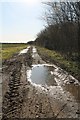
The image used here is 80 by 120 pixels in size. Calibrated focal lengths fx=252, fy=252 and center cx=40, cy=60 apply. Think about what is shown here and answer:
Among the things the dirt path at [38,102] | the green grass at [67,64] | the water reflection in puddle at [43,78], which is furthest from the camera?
the green grass at [67,64]

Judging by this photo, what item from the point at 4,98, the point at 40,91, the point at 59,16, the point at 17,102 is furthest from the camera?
the point at 59,16

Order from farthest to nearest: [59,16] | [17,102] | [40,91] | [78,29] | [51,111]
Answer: [59,16] → [78,29] → [40,91] → [17,102] → [51,111]

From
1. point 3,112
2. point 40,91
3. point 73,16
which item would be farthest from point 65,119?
point 73,16

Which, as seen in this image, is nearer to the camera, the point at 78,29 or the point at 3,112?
the point at 3,112

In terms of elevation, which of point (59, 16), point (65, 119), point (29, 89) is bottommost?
point (29, 89)

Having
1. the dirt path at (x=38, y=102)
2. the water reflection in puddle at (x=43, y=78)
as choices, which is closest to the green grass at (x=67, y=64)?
the water reflection in puddle at (x=43, y=78)

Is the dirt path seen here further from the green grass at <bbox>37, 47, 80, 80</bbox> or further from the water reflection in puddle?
the green grass at <bbox>37, 47, 80, 80</bbox>

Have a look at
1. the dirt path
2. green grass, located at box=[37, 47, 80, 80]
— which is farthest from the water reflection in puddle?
green grass, located at box=[37, 47, 80, 80]

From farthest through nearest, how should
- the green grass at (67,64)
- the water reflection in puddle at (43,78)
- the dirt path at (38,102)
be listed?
the green grass at (67,64) < the water reflection in puddle at (43,78) < the dirt path at (38,102)

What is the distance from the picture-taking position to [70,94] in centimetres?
915

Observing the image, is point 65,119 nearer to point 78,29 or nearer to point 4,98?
point 4,98

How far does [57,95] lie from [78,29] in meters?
13.1

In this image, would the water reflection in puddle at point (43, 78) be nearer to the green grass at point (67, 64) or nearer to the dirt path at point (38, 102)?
the dirt path at point (38, 102)

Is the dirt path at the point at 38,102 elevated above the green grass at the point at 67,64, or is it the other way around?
the dirt path at the point at 38,102
